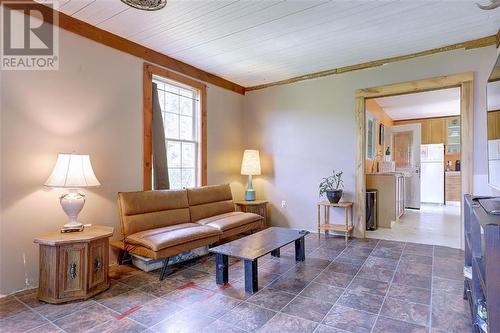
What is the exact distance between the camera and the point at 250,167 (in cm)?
486

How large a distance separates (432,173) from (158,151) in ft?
24.5

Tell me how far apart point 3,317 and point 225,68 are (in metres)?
3.77

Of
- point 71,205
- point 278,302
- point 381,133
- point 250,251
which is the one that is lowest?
point 278,302

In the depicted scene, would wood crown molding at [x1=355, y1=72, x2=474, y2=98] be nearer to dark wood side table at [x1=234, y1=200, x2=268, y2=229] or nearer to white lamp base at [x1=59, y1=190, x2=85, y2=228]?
dark wood side table at [x1=234, y1=200, x2=268, y2=229]

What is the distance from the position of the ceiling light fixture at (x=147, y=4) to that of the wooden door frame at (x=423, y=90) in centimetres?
297

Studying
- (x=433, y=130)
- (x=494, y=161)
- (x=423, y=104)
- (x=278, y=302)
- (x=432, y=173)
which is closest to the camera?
(x=278, y=302)

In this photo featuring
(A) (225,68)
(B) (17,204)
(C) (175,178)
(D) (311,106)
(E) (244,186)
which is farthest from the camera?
(E) (244,186)

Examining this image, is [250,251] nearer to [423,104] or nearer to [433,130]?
[423,104]

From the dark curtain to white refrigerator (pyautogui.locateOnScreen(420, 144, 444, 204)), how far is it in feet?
23.5

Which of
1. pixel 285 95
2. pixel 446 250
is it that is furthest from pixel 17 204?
pixel 446 250

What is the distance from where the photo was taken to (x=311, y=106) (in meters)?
4.65

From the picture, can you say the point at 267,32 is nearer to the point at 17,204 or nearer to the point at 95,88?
the point at 95,88

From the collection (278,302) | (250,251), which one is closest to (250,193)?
(250,251)

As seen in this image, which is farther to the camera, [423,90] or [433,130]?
[433,130]
